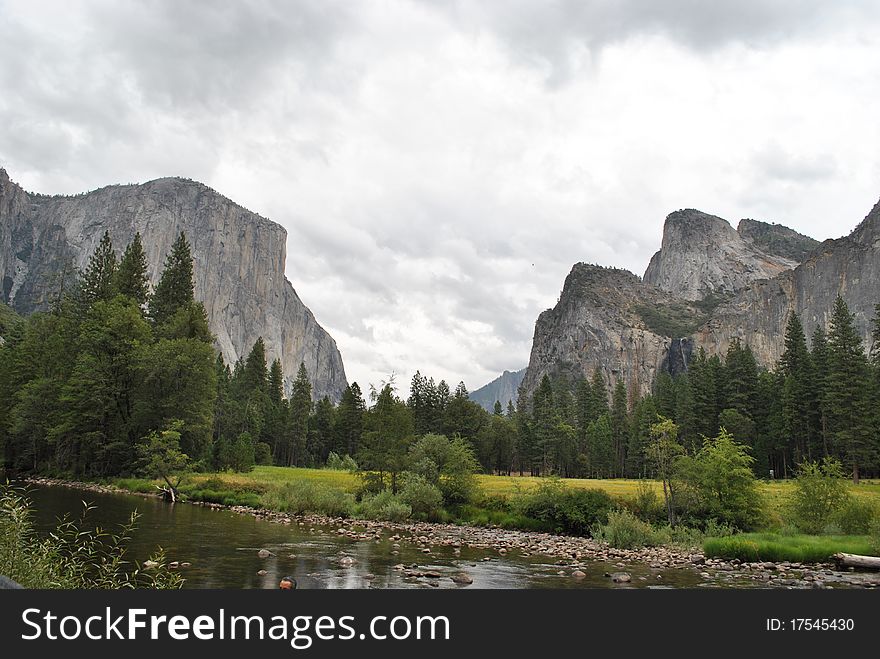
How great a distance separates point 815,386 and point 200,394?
70781mm

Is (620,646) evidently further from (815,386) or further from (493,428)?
(493,428)

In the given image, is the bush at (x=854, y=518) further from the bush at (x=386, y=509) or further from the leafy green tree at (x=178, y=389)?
the leafy green tree at (x=178, y=389)

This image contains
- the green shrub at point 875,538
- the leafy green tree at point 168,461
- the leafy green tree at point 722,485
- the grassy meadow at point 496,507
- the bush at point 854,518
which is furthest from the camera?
the leafy green tree at point 168,461

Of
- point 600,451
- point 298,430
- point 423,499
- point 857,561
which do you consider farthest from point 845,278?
point 857,561

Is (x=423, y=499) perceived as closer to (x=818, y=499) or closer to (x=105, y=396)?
(x=818, y=499)

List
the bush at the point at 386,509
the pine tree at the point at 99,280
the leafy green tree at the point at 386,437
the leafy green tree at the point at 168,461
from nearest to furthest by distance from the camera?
1. the bush at the point at 386,509
2. the leafy green tree at the point at 168,461
3. the leafy green tree at the point at 386,437
4. the pine tree at the point at 99,280

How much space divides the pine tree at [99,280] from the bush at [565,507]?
52.5 meters

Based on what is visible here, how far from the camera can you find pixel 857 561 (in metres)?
22.4

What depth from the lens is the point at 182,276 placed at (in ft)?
A: 236

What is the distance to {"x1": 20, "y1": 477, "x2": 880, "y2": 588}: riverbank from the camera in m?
20.2

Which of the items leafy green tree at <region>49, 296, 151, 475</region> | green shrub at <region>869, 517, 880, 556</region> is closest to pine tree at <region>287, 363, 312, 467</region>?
leafy green tree at <region>49, 296, 151, 475</region>

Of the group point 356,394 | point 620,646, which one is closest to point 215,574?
point 620,646

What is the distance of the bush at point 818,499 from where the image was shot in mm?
29516

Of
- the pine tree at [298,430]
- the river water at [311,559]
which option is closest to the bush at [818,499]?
the river water at [311,559]
